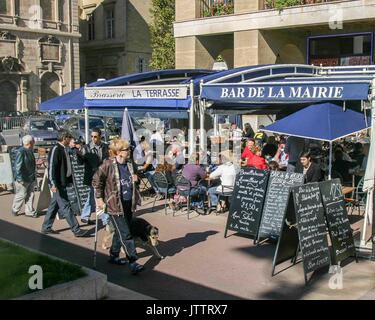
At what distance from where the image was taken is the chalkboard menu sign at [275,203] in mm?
8086

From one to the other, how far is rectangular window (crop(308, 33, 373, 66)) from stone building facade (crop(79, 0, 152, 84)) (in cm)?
2805

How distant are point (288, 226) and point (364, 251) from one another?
1.57 meters

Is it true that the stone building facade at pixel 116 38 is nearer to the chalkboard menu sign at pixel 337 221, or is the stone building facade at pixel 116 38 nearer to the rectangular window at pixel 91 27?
the rectangular window at pixel 91 27

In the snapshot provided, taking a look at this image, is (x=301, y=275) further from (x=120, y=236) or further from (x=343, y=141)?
(x=343, y=141)

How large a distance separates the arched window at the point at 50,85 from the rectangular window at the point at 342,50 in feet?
92.7

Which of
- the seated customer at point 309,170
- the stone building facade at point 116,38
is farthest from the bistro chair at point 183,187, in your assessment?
the stone building facade at point 116,38

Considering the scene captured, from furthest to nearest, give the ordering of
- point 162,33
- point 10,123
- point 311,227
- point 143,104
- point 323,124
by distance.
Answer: point 162,33, point 10,123, point 143,104, point 323,124, point 311,227

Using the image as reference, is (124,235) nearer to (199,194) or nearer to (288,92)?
(199,194)

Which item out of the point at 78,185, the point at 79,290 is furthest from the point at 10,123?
the point at 79,290

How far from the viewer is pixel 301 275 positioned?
7102 millimetres

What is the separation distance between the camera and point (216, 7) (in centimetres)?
2466

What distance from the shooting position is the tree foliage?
3784 centimetres

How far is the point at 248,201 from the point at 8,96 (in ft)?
130
